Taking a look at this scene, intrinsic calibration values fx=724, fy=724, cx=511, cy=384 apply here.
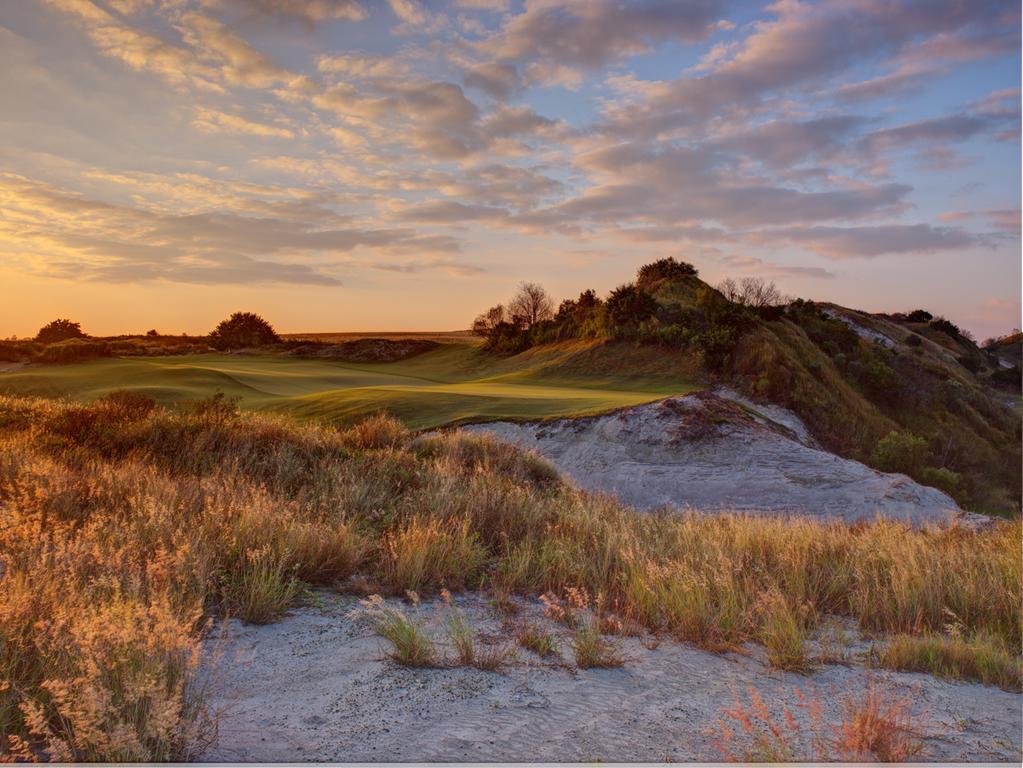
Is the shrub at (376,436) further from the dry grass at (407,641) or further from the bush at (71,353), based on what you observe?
the bush at (71,353)

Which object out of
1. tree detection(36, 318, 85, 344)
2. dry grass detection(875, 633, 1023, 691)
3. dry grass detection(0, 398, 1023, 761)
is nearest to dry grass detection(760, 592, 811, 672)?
dry grass detection(0, 398, 1023, 761)

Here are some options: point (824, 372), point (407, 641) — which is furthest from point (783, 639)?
point (824, 372)

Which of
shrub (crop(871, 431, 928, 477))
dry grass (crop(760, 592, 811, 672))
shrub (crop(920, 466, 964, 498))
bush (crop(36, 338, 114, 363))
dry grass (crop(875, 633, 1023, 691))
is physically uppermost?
bush (crop(36, 338, 114, 363))

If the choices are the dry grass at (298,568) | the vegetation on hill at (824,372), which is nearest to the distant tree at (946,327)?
the vegetation on hill at (824,372)

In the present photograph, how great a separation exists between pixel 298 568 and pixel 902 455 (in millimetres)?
27259

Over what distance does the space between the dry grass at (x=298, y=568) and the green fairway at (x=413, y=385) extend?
39.2ft

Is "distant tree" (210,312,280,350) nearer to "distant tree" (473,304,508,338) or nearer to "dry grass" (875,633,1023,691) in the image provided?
"distant tree" (473,304,508,338)

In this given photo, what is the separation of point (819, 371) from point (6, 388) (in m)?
37.3

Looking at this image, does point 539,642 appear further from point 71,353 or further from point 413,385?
point 71,353

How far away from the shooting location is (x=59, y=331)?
60094 mm

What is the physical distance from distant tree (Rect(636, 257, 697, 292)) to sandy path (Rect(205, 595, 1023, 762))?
143 ft

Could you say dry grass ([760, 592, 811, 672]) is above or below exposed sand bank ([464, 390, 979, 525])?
above

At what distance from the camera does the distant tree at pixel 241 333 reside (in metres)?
66.8

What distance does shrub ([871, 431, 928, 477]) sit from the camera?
2766cm
